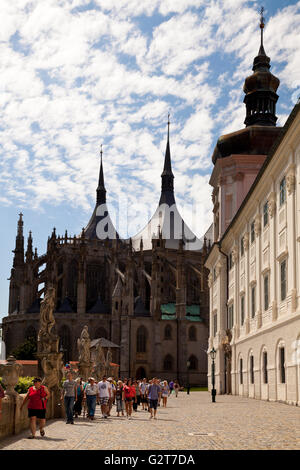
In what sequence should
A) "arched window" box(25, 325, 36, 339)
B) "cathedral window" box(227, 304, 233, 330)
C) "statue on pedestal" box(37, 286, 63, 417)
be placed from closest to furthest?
"statue on pedestal" box(37, 286, 63, 417), "cathedral window" box(227, 304, 233, 330), "arched window" box(25, 325, 36, 339)

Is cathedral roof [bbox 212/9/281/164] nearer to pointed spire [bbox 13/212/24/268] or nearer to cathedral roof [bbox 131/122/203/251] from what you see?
cathedral roof [bbox 131/122/203/251]

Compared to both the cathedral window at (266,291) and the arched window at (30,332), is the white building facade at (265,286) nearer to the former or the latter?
the cathedral window at (266,291)

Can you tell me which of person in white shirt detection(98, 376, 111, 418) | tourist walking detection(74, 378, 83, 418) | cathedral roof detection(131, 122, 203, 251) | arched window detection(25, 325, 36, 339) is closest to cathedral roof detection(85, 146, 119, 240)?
cathedral roof detection(131, 122, 203, 251)

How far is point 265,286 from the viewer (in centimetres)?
2948

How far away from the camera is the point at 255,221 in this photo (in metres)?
31.6

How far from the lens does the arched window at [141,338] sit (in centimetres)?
7881

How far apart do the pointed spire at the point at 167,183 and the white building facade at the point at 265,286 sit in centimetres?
6240

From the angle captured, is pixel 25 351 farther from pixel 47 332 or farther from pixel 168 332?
pixel 47 332

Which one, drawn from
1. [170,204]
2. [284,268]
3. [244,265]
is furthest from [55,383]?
[170,204]

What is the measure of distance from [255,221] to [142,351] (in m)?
49.6

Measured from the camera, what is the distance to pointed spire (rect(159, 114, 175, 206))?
105438mm

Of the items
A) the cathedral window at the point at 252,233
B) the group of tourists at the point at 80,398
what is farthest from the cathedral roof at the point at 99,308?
the group of tourists at the point at 80,398

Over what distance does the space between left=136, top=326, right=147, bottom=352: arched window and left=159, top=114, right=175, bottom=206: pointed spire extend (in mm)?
30243
